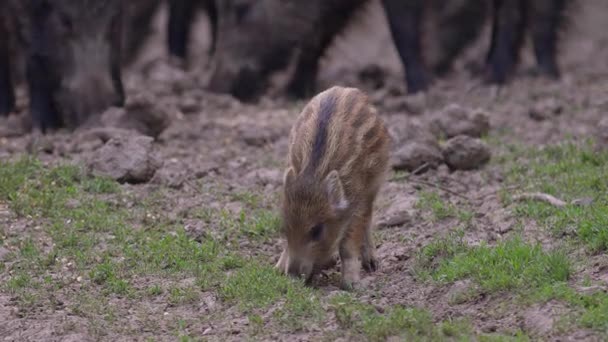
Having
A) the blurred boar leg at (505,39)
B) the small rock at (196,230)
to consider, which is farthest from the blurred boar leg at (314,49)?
the small rock at (196,230)

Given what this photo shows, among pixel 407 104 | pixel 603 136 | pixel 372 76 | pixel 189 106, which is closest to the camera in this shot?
pixel 603 136

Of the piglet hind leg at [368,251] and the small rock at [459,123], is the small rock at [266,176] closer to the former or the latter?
the small rock at [459,123]

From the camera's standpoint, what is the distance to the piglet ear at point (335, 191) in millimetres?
5105

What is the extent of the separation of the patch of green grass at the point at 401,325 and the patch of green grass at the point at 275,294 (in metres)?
0.15

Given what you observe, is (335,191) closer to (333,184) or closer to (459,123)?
(333,184)

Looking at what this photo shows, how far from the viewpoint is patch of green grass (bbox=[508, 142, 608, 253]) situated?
17.6 feet

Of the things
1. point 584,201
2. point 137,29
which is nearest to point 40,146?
point 584,201

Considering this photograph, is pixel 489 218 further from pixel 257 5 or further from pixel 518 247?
pixel 257 5

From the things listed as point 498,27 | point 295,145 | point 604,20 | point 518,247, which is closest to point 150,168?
point 295,145

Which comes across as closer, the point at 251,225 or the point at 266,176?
the point at 251,225

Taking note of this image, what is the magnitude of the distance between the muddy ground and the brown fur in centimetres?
19

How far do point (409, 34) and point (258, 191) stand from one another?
3746mm

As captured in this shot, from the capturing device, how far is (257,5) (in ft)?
34.7

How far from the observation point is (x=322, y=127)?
5305 millimetres
